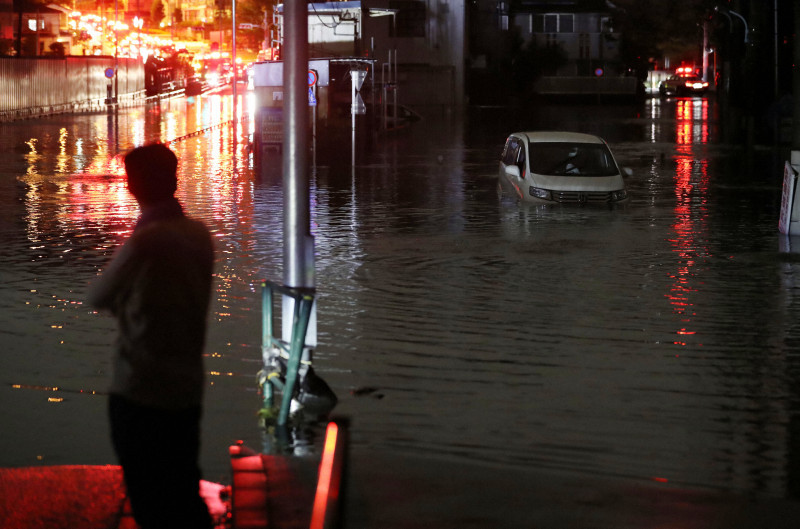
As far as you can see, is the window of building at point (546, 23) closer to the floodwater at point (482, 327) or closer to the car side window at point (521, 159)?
the floodwater at point (482, 327)

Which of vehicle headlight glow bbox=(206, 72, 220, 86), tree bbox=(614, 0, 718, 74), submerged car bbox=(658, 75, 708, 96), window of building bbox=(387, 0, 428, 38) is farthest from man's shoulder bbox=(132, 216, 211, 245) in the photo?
vehicle headlight glow bbox=(206, 72, 220, 86)

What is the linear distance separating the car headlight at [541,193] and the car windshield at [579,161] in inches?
19.5

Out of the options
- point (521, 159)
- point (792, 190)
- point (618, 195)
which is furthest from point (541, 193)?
point (792, 190)

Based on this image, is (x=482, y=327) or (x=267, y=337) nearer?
(x=267, y=337)

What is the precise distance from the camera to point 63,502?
5.53 m

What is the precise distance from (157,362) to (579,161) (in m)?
16.9


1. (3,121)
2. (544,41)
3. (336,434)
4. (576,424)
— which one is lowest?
(576,424)

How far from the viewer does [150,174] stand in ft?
14.8

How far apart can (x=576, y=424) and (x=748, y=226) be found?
36.6 ft

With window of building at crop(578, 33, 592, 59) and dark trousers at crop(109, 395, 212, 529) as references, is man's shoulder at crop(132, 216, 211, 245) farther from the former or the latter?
window of building at crop(578, 33, 592, 59)

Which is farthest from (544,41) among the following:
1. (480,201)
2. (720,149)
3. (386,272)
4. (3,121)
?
(386,272)

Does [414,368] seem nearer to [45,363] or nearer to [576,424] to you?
[576,424]

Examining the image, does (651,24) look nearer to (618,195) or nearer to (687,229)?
(618,195)

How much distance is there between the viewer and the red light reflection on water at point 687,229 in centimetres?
1105
